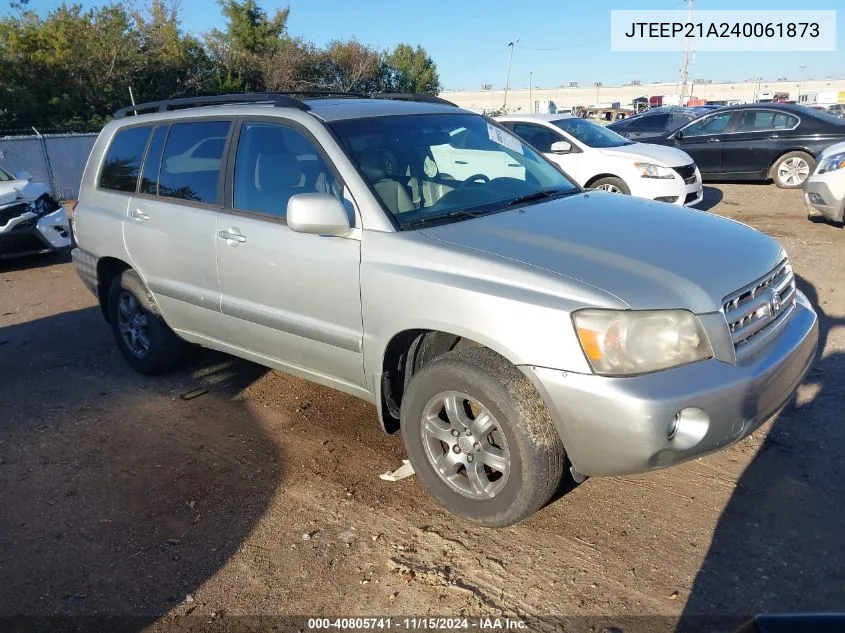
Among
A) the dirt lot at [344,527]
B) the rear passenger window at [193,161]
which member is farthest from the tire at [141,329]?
the rear passenger window at [193,161]

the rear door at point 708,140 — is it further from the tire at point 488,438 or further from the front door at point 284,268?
the tire at point 488,438

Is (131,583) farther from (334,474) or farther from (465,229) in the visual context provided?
(465,229)

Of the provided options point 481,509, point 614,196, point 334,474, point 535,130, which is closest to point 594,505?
point 481,509

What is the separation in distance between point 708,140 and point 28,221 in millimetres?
11401

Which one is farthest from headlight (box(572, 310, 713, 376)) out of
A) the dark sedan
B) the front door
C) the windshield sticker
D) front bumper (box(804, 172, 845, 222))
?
the dark sedan

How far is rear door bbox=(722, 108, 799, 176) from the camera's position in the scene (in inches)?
492

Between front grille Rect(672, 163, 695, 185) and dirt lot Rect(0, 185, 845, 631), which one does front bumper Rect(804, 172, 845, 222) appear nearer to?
front grille Rect(672, 163, 695, 185)

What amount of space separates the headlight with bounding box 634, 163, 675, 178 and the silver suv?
5402 millimetres

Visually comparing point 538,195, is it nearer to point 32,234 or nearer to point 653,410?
point 653,410

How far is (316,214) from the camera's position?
3312 mm

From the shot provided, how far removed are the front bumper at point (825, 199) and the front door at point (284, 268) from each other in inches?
289

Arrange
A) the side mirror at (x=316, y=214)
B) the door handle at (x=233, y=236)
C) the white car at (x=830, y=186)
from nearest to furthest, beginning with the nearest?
the side mirror at (x=316, y=214) < the door handle at (x=233, y=236) < the white car at (x=830, y=186)

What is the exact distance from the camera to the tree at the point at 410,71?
44750 mm

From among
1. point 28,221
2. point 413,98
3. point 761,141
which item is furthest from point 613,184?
point 28,221
